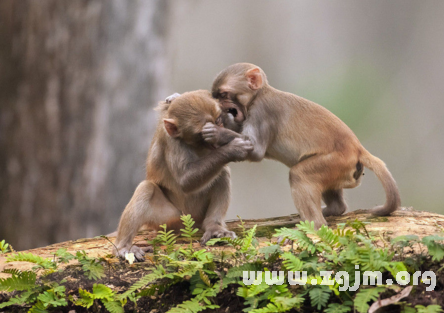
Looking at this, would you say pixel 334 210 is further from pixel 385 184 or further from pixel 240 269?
pixel 240 269

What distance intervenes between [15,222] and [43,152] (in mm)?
1767

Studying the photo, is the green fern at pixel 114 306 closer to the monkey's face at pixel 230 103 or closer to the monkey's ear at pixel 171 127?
the monkey's ear at pixel 171 127

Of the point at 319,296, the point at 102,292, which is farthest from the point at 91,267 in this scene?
the point at 319,296

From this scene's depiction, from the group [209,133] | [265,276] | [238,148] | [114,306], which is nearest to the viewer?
[265,276]

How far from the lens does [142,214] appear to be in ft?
19.9

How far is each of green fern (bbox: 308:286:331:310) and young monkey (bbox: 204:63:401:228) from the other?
234 centimetres

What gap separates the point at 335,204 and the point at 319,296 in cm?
359

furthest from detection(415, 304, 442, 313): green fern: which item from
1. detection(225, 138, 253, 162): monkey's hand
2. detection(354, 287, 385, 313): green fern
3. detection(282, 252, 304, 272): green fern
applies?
detection(225, 138, 253, 162): monkey's hand

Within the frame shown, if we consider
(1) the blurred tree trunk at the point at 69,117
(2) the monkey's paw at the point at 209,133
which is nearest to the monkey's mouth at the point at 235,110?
(2) the monkey's paw at the point at 209,133

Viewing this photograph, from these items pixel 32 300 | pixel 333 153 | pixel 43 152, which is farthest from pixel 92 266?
pixel 43 152

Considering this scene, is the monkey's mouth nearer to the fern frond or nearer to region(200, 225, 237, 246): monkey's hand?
region(200, 225, 237, 246): monkey's hand

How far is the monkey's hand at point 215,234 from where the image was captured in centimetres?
Answer: 609

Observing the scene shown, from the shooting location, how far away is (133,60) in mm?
10500

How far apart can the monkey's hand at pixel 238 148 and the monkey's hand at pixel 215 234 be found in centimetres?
103
